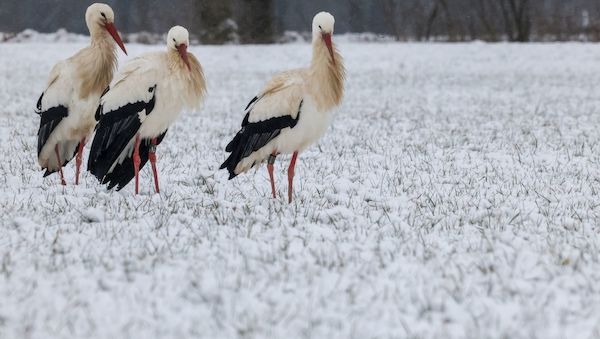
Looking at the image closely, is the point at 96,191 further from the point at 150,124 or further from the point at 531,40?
the point at 531,40

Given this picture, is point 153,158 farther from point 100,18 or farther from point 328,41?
point 328,41

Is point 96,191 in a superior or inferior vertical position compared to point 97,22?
inferior

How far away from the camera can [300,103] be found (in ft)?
18.5

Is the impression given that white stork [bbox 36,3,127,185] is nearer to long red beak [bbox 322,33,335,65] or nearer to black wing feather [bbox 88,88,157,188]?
black wing feather [bbox 88,88,157,188]

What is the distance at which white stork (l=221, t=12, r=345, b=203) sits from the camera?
566 cm

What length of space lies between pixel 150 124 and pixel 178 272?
224cm

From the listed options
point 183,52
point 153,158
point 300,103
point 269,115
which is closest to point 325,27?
point 300,103

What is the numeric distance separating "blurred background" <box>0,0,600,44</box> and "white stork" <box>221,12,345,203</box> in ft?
102

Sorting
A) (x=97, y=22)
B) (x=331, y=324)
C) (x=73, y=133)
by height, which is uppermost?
(x=97, y=22)

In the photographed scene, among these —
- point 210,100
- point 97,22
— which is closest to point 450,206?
point 97,22

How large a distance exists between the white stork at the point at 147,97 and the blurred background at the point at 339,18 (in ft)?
Result: 101

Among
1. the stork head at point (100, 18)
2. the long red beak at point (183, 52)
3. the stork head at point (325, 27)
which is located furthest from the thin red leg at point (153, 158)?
the stork head at point (325, 27)

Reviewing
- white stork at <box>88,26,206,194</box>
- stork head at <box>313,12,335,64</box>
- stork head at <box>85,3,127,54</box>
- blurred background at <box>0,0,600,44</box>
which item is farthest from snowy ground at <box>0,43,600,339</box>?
blurred background at <box>0,0,600,44</box>

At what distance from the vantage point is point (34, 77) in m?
22.2
